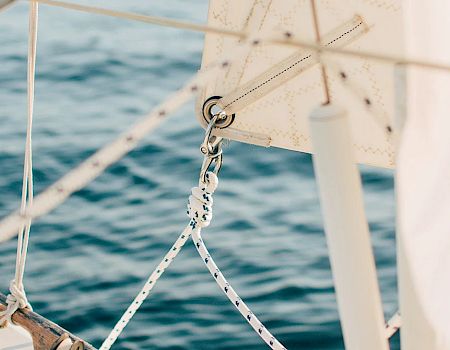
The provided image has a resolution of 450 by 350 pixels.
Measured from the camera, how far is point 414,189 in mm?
1539

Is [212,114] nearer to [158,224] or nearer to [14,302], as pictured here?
[14,302]

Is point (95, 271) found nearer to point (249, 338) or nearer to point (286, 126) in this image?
point (249, 338)

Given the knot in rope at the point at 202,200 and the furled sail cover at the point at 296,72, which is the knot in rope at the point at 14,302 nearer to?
the knot in rope at the point at 202,200

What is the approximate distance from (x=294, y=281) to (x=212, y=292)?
34 centimetres

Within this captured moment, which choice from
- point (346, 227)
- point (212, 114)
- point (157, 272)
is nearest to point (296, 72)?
point (212, 114)

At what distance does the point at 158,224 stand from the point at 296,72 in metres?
2.81

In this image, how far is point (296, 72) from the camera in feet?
8.01

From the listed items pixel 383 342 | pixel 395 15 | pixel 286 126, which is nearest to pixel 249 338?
pixel 286 126

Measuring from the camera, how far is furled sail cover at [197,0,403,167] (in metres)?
2.41

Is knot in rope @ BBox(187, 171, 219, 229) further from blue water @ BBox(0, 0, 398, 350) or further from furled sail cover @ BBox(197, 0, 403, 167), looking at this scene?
Answer: blue water @ BBox(0, 0, 398, 350)

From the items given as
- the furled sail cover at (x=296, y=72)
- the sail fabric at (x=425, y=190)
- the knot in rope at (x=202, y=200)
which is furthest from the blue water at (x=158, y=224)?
the sail fabric at (x=425, y=190)

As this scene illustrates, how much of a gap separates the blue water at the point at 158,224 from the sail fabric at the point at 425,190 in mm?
2701

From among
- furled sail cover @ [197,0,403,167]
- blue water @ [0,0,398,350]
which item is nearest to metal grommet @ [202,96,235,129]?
furled sail cover @ [197,0,403,167]

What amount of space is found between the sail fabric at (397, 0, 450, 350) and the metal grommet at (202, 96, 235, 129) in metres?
0.90
